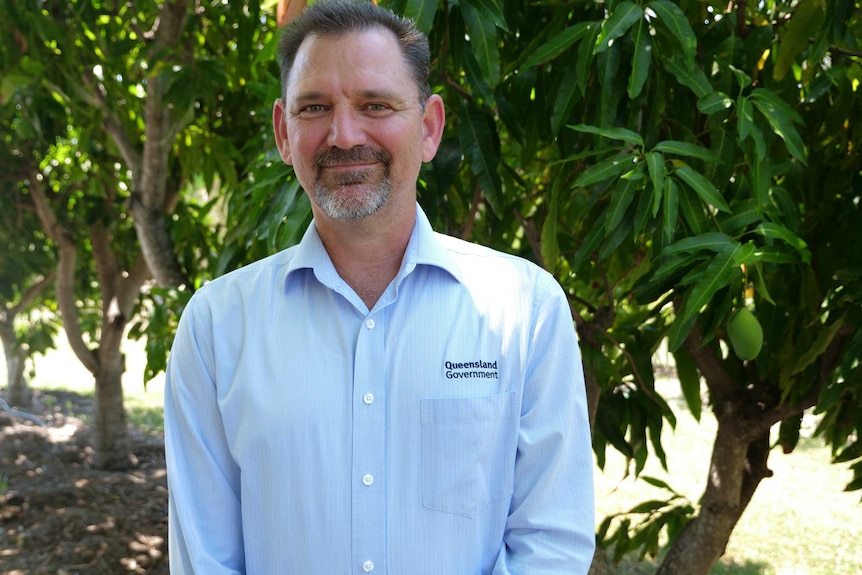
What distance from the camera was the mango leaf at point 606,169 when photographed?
70.0 inches

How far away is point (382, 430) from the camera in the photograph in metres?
1.33

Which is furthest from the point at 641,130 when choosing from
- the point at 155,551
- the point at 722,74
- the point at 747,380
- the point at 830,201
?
the point at 155,551

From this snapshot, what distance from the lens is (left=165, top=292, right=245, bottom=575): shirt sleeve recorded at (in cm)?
137

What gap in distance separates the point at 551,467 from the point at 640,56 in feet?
2.79

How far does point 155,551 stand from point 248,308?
3.75 metres

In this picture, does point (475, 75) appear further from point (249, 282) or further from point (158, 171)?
point (158, 171)

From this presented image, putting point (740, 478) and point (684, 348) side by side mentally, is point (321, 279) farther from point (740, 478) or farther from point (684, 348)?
point (740, 478)

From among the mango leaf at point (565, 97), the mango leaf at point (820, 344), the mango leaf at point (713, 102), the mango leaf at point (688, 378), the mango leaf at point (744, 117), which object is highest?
the mango leaf at point (565, 97)

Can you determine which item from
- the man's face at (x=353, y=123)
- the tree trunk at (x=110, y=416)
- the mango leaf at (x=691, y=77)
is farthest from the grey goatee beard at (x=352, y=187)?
the tree trunk at (x=110, y=416)

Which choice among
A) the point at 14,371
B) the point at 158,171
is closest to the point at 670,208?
the point at 158,171

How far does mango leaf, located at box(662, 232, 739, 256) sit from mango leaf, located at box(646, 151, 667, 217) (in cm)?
8

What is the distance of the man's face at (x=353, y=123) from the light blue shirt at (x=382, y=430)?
0.11 m

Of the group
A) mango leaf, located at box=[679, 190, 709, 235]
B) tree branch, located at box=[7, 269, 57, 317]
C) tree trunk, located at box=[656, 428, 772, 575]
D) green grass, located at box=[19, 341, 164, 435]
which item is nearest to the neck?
mango leaf, located at box=[679, 190, 709, 235]

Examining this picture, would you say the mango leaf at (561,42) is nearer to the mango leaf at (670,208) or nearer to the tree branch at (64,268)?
the mango leaf at (670,208)
